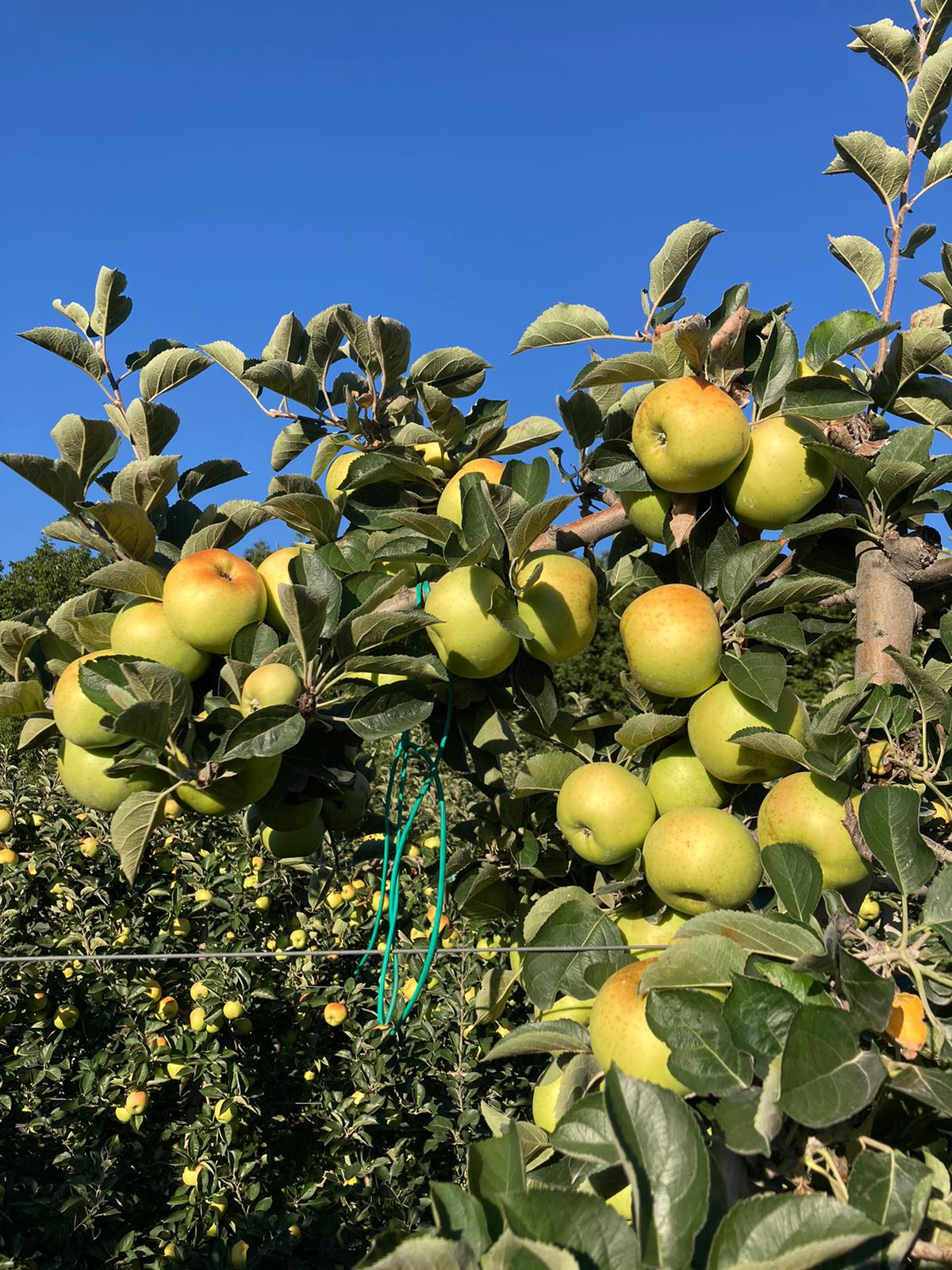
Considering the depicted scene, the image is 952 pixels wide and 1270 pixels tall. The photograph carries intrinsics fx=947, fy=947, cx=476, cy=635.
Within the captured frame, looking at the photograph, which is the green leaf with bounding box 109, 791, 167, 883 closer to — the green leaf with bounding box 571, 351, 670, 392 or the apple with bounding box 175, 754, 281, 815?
the apple with bounding box 175, 754, 281, 815

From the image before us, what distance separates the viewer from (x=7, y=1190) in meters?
2.45

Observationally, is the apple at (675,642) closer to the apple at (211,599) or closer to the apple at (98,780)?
the apple at (211,599)

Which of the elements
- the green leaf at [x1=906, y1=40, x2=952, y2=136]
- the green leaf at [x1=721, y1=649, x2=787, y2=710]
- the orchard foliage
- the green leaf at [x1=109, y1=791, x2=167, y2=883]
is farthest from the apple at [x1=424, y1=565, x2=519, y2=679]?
the green leaf at [x1=906, y1=40, x2=952, y2=136]

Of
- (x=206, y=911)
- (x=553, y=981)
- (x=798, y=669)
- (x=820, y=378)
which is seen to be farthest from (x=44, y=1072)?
(x=798, y=669)

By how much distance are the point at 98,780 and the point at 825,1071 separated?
0.87 m

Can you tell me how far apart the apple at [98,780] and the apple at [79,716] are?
3cm

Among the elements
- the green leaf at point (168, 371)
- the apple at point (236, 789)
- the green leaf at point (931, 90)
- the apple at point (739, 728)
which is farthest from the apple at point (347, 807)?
the green leaf at point (931, 90)

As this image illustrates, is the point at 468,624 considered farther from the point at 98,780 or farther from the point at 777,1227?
the point at 777,1227

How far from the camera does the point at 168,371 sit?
4.45 ft

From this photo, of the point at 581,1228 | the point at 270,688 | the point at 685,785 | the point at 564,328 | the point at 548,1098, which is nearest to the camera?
the point at 581,1228

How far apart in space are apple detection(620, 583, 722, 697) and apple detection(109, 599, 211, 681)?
556mm

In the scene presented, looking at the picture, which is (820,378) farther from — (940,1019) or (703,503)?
(940,1019)

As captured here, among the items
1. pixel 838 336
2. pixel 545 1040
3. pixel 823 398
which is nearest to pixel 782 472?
pixel 823 398

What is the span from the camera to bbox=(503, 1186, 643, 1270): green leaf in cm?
58
